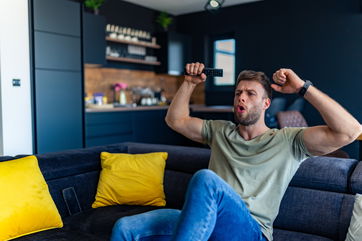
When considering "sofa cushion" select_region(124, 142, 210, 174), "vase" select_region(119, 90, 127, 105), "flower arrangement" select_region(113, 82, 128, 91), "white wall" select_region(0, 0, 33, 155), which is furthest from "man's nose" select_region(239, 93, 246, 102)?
"flower arrangement" select_region(113, 82, 128, 91)

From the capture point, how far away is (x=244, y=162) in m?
1.68

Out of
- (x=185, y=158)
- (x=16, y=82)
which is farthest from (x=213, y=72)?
(x=16, y=82)

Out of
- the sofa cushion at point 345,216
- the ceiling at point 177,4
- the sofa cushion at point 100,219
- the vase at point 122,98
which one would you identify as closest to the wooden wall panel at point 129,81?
the vase at point 122,98

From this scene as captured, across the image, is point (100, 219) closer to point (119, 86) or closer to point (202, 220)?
point (202, 220)

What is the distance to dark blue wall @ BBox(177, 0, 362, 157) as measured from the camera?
5090 mm

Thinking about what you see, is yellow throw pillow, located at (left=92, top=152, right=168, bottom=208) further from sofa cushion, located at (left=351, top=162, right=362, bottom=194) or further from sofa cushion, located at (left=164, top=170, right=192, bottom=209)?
sofa cushion, located at (left=351, top=162, right=362, bottom=194)

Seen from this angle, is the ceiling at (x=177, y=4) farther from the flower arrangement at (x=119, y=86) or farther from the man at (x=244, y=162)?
the man at (x=244, y=162)

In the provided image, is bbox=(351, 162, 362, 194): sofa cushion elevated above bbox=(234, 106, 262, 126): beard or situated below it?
below

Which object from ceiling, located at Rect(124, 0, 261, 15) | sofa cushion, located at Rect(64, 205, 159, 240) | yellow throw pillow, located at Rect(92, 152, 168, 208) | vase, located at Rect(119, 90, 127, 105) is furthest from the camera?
ceiling, located at Rect(124, 0, 261, 15)

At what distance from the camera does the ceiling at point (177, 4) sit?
19.5ft

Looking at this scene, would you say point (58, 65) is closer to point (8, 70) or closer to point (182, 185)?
point (8, 70)

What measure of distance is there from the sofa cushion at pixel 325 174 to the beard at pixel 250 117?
1.35 feet

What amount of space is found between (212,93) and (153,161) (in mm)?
4386

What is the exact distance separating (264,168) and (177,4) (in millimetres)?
4980
